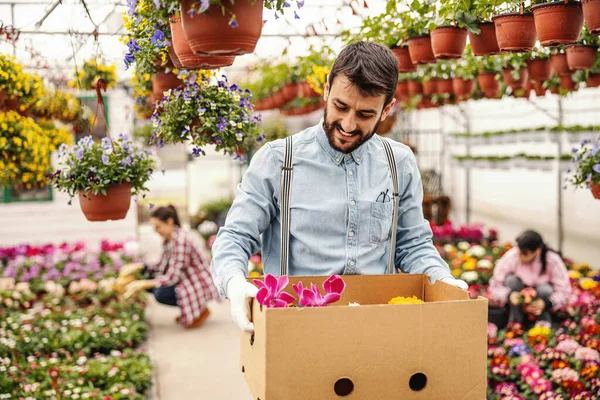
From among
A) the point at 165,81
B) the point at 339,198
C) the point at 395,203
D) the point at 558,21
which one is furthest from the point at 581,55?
the point at 339,198

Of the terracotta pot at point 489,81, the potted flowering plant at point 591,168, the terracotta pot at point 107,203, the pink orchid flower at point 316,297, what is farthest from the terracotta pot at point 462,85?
the pink orchid flower at point 316,297

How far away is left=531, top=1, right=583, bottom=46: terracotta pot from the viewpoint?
2.56 metres

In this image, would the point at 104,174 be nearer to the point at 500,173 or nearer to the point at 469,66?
the point at 469,66

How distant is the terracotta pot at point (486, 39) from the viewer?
306 cm

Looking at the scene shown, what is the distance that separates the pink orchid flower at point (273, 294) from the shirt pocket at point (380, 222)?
0.50 metres

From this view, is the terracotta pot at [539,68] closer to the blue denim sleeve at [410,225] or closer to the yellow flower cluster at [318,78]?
the yellow flower cluster at [318,78]

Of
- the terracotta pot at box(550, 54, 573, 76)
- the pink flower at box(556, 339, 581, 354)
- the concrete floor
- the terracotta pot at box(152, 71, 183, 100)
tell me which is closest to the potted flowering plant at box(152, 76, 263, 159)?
the terracotta pot at box(152, 71, 183, 100)

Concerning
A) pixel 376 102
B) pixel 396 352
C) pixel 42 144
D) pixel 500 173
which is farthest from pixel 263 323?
pixel 500 173

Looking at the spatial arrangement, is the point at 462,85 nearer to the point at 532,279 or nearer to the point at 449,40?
the point at 532,279

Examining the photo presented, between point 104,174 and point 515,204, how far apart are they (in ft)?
27.7

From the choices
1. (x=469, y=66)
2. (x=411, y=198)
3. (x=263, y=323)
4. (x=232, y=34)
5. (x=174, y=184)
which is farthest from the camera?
(x=174, y=184)

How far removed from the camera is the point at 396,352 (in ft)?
4.61

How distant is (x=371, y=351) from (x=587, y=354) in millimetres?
3037

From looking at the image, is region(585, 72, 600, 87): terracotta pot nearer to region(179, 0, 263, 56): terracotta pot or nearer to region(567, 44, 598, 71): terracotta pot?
region(567, 44, 598, 71): terracotta pot
